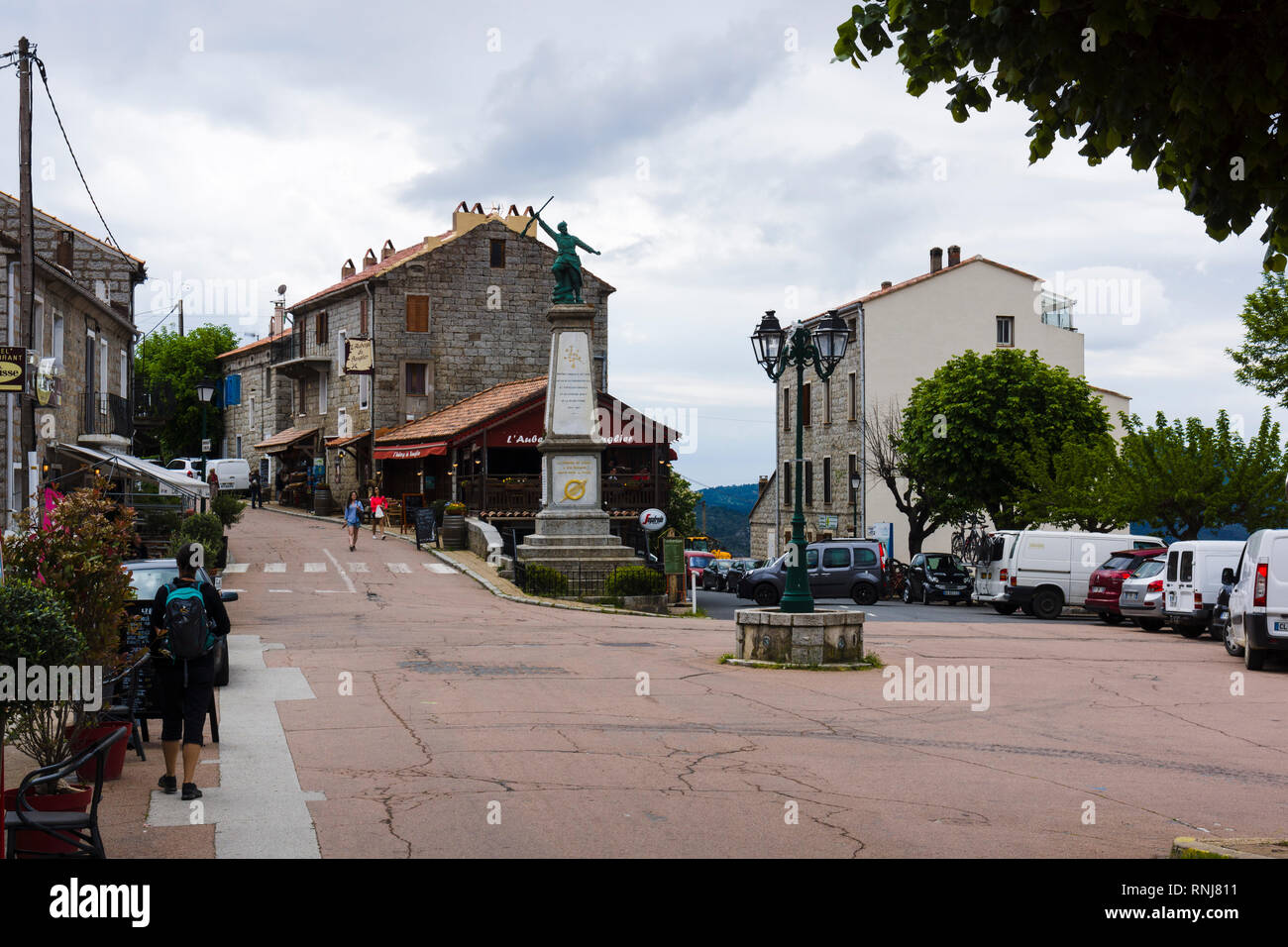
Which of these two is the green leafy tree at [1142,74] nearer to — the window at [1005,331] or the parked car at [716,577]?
the parked car at [716,577]

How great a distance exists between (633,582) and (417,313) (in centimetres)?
2444

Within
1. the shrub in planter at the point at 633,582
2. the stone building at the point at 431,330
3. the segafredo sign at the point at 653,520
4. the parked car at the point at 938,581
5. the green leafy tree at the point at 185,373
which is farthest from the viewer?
the green leafy tree at the point at 185,373

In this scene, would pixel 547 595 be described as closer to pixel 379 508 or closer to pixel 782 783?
pixel 379 508

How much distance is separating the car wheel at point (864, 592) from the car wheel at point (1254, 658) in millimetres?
16579

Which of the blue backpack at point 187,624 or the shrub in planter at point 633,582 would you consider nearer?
the blue backpack at point 187,624

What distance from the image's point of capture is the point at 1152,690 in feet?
48.1

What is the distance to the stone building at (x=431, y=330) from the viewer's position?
48469mm

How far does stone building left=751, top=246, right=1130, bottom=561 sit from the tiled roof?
13.5 m

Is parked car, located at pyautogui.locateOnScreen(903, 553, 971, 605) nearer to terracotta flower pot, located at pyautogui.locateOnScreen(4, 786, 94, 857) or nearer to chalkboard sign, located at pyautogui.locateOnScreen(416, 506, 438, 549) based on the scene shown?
chalkboard sign, located at pyautogui.locateOnScreen(416, 506, 438, 549)

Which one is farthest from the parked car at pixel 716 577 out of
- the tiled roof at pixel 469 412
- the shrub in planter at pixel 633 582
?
the shrub in planter at pixel 633 582

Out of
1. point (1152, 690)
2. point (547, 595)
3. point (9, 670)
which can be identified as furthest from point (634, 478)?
point (9, 670)

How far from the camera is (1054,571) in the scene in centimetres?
3030

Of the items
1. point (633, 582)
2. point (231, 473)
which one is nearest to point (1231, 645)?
point (633, 582)
